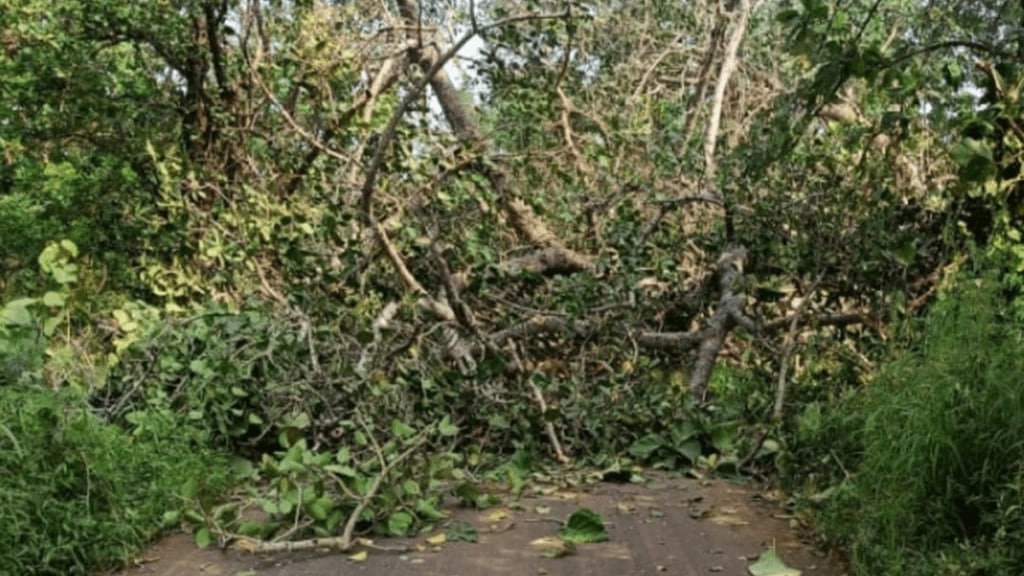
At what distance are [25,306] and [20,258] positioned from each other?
311 inches

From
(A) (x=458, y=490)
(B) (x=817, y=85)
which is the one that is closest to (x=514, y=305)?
(A) (x=458, y=490)

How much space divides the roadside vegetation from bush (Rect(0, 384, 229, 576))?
0.02 meters

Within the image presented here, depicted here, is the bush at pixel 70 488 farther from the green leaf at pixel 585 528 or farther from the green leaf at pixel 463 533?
the green leaf at pixel 585 528

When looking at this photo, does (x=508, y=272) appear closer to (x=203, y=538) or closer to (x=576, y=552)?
(x=576, y=552)

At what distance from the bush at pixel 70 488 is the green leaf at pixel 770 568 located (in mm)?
2278

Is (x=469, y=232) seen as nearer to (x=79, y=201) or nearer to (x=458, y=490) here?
(x=458, y=490)

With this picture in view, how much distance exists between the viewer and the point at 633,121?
8.84 meters

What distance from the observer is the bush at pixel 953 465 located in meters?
3.23

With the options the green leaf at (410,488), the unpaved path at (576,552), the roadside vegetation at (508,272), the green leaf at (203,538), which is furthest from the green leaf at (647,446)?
the green leaf at (203,538)

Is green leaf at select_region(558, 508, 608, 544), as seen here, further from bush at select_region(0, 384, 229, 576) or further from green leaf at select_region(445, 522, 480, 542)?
bush at select_region(0, 384, 229, 576)

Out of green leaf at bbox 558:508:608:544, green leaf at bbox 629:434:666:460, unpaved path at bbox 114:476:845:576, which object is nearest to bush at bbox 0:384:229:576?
unpaved path at bbox 114:476:845:576

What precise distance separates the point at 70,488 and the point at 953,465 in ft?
10.7

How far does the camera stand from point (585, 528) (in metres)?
4.41

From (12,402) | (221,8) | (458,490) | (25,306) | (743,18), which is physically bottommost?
(458,490)
